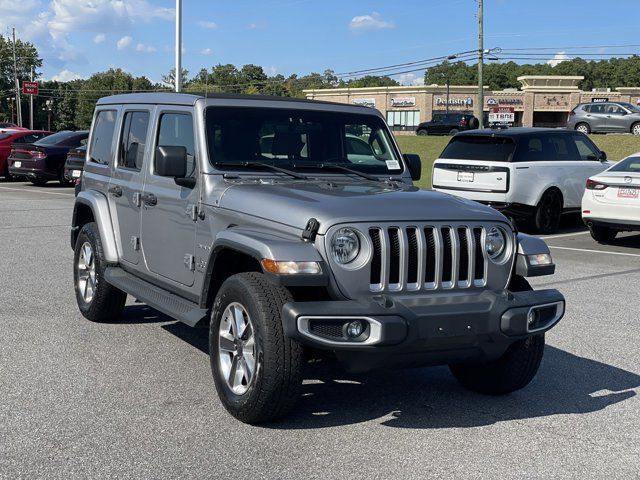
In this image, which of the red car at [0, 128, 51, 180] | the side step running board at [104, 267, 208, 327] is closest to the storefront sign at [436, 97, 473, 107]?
the red car at [0, 128, 51, 180]

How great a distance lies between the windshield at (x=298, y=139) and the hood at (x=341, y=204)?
0.39 metres

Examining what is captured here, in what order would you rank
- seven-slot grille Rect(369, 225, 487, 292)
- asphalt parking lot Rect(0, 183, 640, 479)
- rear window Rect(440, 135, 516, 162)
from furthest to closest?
rear window Rect(440, 135, 516, 162), seven-slot grille Rect(369, 225, 487, 292), asphalt parking lot Rect(0, 183, 640, 479)

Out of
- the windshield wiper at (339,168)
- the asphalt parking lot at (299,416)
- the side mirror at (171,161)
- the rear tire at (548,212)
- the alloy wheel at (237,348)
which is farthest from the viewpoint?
the rear tire at (548,212)

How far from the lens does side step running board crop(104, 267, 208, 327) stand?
5578mm

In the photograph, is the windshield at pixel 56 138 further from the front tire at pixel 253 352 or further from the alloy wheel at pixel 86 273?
the front tire at pixel 253 352

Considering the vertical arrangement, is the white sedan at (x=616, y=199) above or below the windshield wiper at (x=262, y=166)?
below

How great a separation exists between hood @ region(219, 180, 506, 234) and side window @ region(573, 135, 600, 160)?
1172cm

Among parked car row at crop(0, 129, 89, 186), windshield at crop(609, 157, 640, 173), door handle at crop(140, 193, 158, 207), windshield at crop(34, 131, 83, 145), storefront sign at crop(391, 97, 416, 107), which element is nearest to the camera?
door handle at crop(140, 193, 158, 207)

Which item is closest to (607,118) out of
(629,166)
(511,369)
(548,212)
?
(548,212)

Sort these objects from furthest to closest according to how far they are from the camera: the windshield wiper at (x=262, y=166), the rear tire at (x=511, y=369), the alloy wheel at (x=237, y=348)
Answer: the windshield wiper at (x=262, y=166)
the rear tire at (x=511, y=369)
the alloy wheel at (x=237, y=348)

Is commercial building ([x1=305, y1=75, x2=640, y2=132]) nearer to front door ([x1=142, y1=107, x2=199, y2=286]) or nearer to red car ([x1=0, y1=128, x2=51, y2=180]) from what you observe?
red car ([x1=0, y1=128, x2=51, y2=180])

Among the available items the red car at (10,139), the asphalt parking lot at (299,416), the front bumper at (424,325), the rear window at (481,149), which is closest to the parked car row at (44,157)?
the red car at (10,139)

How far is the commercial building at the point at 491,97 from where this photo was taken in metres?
81.1

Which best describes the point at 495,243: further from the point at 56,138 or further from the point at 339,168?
the point at 56,138
